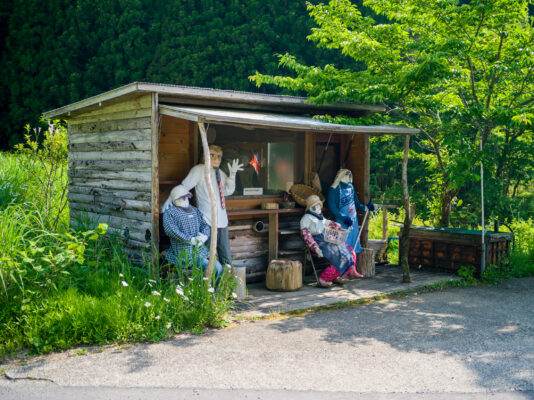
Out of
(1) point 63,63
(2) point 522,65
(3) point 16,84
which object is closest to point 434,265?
(2) point 522,65

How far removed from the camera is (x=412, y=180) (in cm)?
1608

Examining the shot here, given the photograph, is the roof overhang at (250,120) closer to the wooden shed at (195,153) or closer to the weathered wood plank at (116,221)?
the wooden shed at (195,153)

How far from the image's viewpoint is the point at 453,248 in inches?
361

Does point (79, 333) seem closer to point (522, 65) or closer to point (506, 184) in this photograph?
point (522, 65)

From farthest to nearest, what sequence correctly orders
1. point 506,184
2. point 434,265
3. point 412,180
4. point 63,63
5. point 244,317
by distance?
1. point 63,63
2. point 412,180
3. point 506,184
4. point 434,265
5. point 244,317

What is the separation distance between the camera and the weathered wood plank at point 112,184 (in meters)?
7.25

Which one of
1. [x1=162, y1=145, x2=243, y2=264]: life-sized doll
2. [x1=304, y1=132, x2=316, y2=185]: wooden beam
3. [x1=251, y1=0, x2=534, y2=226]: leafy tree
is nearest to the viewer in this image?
[x1=162, y1=145, x2=243, y2=264]: life-sized doll

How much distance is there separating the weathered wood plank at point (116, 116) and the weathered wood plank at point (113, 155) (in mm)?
503

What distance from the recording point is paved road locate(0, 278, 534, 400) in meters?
4.37

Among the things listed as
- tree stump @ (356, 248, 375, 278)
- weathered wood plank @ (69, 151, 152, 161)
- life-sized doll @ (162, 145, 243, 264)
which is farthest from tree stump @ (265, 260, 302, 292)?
weathered wood plank @ (69, 151, 152, 161)

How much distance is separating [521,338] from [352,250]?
3335 millimetres

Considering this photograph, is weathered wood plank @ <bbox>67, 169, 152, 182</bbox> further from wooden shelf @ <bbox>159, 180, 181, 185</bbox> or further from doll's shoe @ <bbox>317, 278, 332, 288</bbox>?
doll's shoe @ <bbox>317, 278, 332, 288</bbox>

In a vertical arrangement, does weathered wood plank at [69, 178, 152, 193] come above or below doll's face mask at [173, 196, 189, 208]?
above

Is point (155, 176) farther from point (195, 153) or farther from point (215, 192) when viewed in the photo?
point (195, 153)
